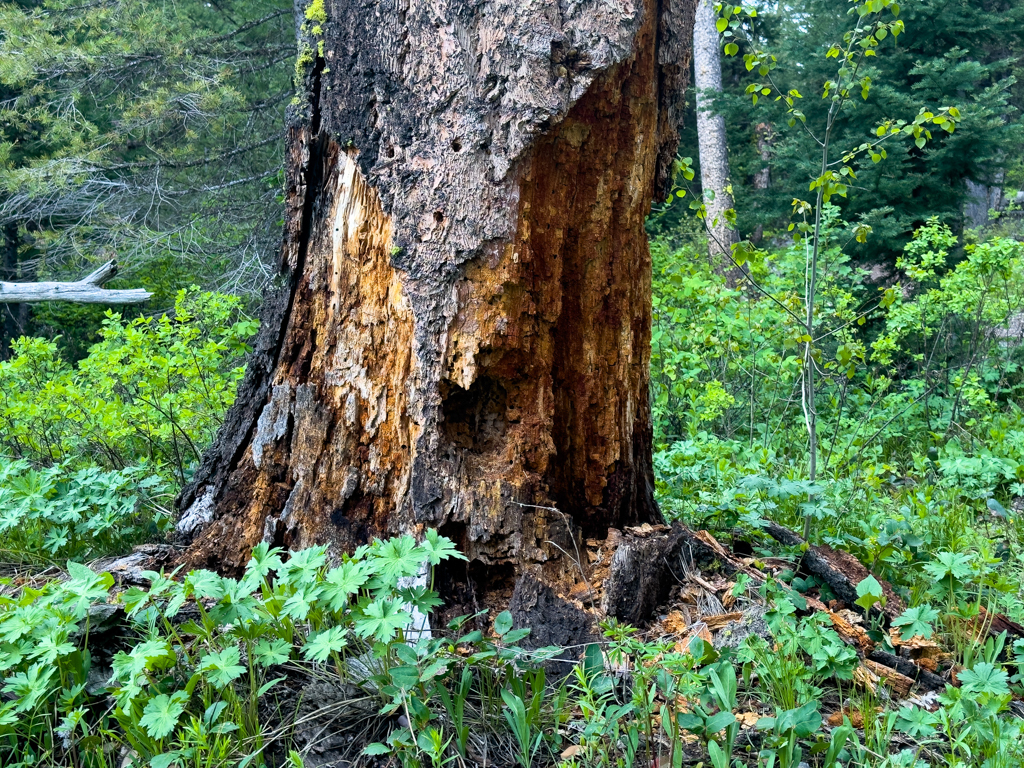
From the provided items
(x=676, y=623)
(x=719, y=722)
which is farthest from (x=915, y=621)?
(x=719, y=722)

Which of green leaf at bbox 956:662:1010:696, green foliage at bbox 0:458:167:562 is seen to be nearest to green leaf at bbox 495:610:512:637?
green leaf at bbox 956:662:1010:696

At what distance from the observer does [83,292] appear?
19.3 ft

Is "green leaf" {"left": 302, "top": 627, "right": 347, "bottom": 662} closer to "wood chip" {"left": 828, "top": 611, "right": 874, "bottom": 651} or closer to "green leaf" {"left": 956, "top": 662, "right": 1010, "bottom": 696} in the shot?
"wood chip" {"left": 828, "top": 611, "right": 874, "bottom": 651}

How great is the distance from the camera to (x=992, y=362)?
21.8ft

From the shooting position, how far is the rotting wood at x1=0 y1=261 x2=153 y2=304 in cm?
581

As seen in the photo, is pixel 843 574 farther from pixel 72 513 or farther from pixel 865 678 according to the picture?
pixel 72 513

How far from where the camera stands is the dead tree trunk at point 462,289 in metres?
2.25

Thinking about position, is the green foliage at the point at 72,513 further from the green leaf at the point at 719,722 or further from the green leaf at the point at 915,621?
the green leaf at the point at 915,621

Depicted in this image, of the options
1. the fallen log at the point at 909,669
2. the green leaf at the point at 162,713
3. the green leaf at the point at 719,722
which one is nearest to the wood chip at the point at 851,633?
the fallen log at the point at 909,669

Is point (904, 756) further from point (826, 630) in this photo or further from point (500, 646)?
point (500, 646)

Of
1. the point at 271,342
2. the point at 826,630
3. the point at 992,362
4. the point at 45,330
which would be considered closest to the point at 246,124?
the point at 45,330

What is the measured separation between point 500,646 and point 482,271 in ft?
3.58

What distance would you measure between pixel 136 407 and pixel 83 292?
7.58 ft

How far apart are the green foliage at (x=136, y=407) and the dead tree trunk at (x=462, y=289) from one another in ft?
4.93
